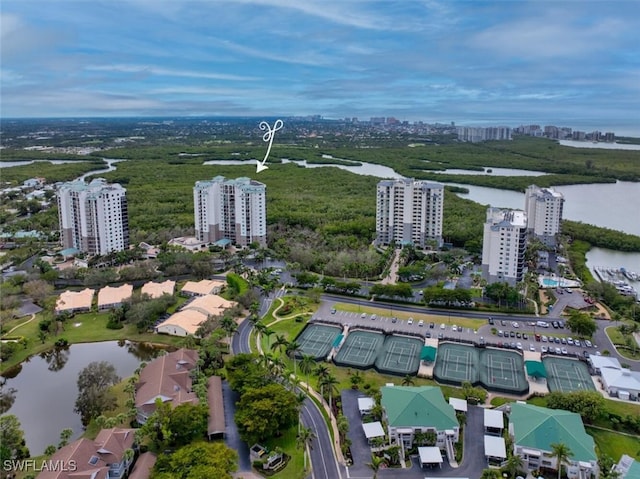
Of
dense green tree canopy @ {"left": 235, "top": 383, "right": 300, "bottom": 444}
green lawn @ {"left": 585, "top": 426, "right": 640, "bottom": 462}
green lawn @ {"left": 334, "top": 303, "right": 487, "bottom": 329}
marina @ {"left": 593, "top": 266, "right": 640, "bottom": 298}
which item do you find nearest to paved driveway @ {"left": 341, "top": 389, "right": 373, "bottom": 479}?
dense green tree canopy @ {"left": 235, "top": 383, "right": 300, "bottom": 444}

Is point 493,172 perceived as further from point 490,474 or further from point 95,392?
point 95,392

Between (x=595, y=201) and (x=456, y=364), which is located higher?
(x=595, y=201)

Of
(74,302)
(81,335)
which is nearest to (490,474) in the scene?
(81,335)

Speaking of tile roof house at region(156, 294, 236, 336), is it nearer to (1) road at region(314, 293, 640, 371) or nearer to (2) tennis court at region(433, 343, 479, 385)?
(1) road at region(314, 293, 640, 371)

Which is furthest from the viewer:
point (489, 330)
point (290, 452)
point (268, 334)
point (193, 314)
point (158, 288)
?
point (158, 288)

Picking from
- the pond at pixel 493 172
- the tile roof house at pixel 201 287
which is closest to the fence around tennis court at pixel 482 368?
the tile roof house at pixel 201 287

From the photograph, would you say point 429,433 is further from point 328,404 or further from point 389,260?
point 389,260
